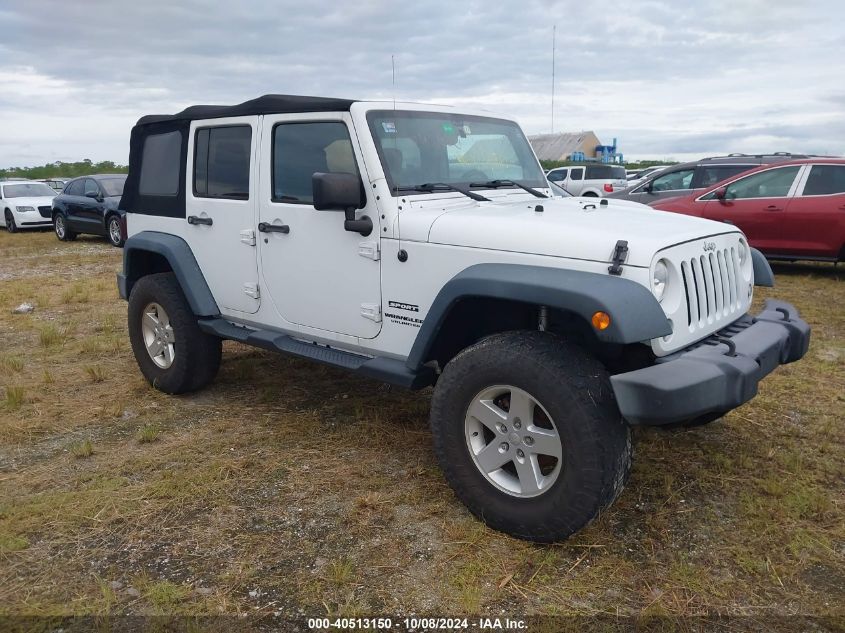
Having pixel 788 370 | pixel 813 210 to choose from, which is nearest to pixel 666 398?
pixel 788 370

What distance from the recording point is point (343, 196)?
3.44 meters

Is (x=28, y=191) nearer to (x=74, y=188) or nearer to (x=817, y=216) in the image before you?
(x=74, y=188)

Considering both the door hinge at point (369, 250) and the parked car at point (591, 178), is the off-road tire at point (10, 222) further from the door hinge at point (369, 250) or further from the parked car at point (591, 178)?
the door hinge at point (369, 250)

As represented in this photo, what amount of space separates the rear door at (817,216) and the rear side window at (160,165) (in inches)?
309

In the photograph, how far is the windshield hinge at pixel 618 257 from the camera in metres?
2.79

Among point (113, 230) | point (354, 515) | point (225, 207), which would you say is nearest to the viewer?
point (354, 515)

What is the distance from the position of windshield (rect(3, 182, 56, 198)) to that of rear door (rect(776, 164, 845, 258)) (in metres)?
17.4

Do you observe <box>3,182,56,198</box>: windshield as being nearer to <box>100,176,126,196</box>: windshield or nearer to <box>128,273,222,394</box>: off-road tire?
<box>100,176,126,196</box>: windshield

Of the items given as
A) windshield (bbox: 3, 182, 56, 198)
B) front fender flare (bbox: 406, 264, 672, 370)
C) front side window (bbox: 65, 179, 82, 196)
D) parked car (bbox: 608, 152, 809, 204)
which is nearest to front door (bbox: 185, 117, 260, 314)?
→ front fender flare (bbox: 406, 264, 672, 370)

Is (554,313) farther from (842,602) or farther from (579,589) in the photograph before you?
(842,602)

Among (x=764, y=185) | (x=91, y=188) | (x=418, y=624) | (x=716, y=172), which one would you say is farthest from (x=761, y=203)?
(x=91, y=188)

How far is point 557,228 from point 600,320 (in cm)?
56

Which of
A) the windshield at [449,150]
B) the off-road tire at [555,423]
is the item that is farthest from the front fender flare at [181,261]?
the off-road tire at [555,423]

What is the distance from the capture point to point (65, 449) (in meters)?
4.23
